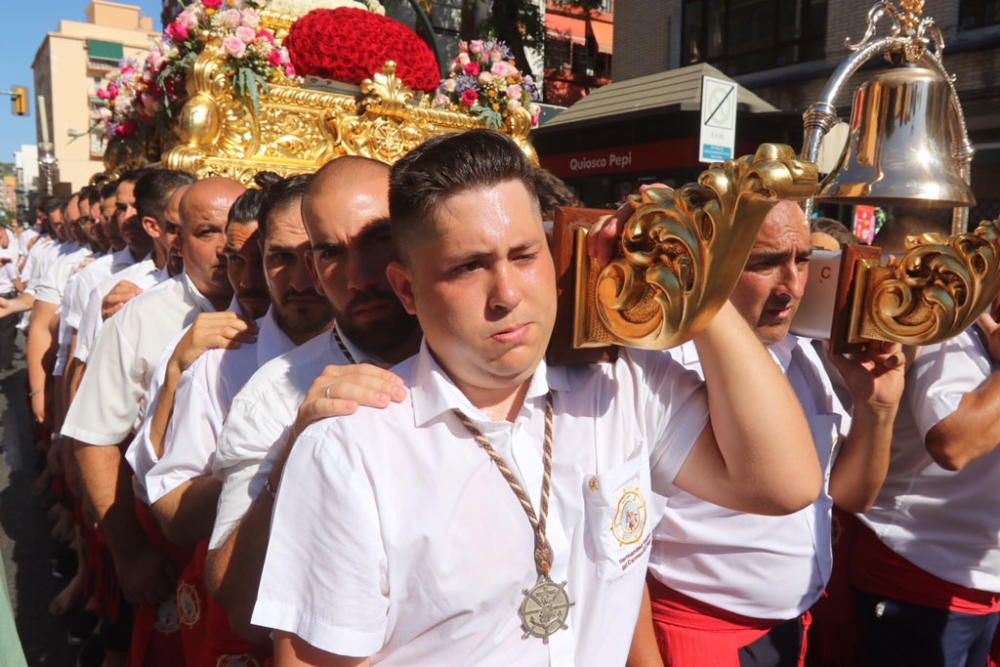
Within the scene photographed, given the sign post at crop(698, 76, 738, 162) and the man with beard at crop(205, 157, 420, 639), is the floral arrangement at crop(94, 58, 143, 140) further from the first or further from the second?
the sign post at crop(698, 76, 738, 162)

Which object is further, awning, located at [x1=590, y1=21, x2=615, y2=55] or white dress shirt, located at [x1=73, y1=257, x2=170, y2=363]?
awning, located at [x1=590, y1=21, x2=615, y2=55]

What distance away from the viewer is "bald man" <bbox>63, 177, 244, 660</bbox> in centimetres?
259

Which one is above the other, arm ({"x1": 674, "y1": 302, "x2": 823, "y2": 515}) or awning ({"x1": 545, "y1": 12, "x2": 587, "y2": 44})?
awning ({"x1": 545, "y1": 12, "x2": 587, "y2": 44})

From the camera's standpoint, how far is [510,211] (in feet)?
4.14

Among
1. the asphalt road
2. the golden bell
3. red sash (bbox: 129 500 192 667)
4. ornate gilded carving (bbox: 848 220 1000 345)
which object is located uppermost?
the golden bell

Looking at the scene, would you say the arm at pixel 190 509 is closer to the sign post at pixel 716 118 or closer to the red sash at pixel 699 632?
the red sash at pixel 699 632

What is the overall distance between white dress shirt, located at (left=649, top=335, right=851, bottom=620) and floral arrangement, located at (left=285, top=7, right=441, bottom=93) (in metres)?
2.09

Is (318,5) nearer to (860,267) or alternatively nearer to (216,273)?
(216,273)

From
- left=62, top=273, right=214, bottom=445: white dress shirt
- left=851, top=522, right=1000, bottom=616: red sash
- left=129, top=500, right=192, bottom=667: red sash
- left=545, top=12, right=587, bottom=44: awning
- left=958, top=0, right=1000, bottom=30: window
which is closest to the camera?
left=851, top=522, right=1000, bottom=616: red sash

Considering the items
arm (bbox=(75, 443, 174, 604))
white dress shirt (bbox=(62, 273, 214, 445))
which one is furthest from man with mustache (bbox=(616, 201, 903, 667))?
white dress shirt (bbox=(62, 273, 214, 445))

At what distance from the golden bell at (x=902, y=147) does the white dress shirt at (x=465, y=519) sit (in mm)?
987

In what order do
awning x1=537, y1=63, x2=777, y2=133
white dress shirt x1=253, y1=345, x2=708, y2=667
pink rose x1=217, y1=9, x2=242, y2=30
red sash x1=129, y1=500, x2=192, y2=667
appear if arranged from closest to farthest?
white dress shirt x1=253, y1=345, x2=708, y2=667, red sash x1=129, y1=500, x2=192, y2=667, pink rose x1=217, y1=9, x2=242, y2=30, awning x1=537, y1=63, x2=777, y2=133

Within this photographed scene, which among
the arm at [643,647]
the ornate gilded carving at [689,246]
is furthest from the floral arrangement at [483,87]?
the ornate gilded carving at [689,246]

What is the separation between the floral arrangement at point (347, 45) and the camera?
10.6ft
